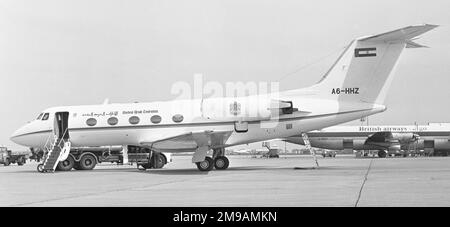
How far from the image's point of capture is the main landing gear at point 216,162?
24.2 m

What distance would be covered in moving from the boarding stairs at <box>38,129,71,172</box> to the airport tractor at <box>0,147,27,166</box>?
24141mm

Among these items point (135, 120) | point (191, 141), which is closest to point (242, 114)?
point (191, 141)

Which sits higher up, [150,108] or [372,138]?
[150,108]

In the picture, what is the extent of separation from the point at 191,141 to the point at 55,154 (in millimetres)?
7470

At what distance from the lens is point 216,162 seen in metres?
25.9

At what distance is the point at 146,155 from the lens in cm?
2873

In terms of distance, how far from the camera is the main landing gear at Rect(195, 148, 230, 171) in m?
24.2

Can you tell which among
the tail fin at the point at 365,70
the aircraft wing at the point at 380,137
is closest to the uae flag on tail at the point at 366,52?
the tail fin at the point at 365,70

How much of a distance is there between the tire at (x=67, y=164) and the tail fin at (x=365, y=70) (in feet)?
43.7

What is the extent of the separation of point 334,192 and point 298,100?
40.0 feet

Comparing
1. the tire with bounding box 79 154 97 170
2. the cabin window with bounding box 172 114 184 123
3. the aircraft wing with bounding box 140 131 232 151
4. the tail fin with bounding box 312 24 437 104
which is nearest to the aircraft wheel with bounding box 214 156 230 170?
the aircraft wing with bounding box 140 131 232 151

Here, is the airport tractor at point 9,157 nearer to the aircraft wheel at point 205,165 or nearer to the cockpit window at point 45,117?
the cockpit window at point 45,117
